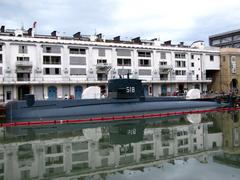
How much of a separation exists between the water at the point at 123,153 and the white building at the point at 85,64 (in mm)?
29579

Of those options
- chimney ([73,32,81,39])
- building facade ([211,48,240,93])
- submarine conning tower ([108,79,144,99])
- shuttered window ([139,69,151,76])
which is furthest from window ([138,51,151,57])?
submarine conning tower ([108,79,144,99])

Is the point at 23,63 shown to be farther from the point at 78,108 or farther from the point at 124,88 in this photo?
the point at 124,88

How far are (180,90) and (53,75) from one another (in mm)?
28355

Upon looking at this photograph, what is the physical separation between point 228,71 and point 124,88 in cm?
4685

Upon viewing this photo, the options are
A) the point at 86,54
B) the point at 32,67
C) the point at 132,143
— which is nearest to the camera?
the point at 132,143

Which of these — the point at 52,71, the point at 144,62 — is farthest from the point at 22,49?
the point at 144,62

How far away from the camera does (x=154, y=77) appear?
2532 inches

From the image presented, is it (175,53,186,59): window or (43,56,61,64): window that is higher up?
(175,53,186,59): window

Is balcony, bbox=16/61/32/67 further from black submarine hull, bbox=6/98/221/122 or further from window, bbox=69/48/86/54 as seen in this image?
black submarine hull, bbox=6/98/221/122

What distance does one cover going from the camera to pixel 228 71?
2859 inches

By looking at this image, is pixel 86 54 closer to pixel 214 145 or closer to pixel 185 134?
pixel 185 134

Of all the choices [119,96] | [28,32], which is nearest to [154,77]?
[28,32]

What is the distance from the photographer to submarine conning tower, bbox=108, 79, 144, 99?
32656 millimetres

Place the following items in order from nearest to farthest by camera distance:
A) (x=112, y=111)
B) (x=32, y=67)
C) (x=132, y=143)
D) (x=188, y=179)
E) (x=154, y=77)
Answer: (x=188, y=179), (x=132, y=143), (x=112, y=111), (x=32, y=67), (x=154, y=77)
